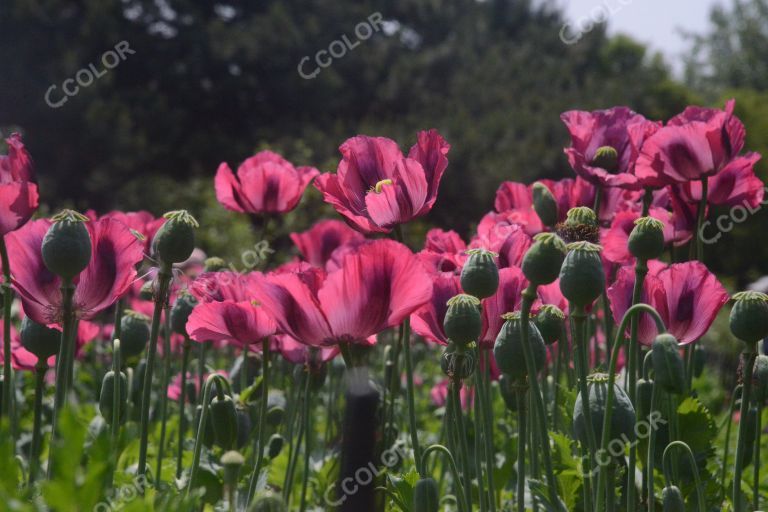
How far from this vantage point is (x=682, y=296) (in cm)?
125

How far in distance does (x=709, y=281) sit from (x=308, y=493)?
1065 mm

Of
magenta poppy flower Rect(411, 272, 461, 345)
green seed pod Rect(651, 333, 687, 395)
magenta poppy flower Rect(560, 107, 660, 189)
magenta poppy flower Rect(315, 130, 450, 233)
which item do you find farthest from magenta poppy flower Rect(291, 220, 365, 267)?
green seed pod Rect(651, 333, 687, 395)

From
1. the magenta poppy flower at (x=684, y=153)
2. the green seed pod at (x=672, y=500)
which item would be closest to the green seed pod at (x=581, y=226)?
the magenta poppy flower at (x=684, y=153)

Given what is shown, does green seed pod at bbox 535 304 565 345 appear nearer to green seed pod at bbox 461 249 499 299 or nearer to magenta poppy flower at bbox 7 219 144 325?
green seed pod at bbox 461 249 499 299

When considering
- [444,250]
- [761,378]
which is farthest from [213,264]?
[761,378]

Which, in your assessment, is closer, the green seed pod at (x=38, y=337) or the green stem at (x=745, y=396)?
the green stem at (x=745, y=396)

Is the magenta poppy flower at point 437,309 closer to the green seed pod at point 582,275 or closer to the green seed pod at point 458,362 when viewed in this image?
the green seed pod at point 458,362

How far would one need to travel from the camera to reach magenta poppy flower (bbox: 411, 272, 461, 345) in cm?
119

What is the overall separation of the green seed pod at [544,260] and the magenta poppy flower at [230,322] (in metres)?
0.40

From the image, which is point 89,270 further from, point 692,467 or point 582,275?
point 692,467

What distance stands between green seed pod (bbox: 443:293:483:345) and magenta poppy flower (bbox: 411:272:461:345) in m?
0.16

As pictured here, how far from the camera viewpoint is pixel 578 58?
21.1 m

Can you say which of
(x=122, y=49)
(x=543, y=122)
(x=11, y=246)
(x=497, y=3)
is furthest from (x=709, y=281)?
(x=497, y=3)

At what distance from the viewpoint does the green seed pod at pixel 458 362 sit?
1.06 metres
